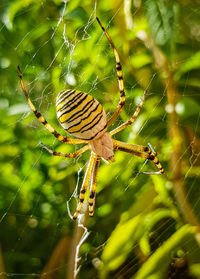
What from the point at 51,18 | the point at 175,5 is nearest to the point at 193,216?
the point at 175,5

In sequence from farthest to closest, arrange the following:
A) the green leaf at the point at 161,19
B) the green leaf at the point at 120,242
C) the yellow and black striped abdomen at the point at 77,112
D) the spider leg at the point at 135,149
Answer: the green leaf at the point at 120,242
the spider leg at the point at 135,149
the green leaf at the point at 161,19
the yellow and black striped abdomen at the point at 77,112

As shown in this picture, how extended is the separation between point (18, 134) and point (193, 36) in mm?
850

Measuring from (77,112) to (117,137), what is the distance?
57cm

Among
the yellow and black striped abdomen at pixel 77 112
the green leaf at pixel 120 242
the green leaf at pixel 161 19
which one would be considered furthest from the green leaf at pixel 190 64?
the green leaf at pixel 120 242

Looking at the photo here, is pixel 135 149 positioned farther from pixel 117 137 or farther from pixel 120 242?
pixel 120 242

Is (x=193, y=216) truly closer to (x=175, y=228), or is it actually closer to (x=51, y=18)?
(x=175, y=228)

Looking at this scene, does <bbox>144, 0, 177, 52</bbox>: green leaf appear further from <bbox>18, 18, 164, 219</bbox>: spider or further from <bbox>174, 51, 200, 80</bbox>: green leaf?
<bbox>174, 51, 200, 80</bbox>: green leaf

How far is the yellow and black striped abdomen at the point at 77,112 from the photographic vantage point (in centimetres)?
94

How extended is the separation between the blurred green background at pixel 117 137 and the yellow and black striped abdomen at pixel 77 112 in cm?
20

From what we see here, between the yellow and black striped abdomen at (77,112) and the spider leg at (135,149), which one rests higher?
the yellow and black striped abdomen at (77,112)

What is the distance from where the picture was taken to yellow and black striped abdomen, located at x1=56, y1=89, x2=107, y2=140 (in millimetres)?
938

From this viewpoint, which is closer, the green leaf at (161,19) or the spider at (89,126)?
the spider at (89,126)

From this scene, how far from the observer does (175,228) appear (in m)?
1.64

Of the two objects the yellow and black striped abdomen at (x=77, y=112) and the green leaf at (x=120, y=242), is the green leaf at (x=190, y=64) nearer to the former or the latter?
the yellow and black striped abdomen at (x=77, y=112)
